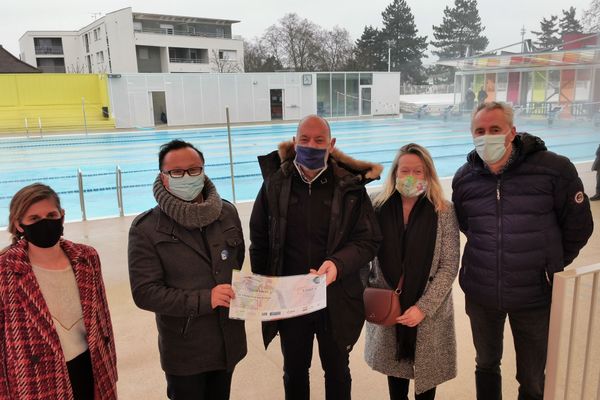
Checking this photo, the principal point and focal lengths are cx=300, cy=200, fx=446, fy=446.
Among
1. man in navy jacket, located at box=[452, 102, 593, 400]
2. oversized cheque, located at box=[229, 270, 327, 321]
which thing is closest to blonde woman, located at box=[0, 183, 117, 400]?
oversized cheque, located at box=[229, 270, 327, 321]

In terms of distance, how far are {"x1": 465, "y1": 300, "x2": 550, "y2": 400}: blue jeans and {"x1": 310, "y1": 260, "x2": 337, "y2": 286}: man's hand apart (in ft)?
2.31

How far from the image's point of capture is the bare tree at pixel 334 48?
1021 cm

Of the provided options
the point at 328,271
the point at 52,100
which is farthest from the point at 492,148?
the point at 52,100

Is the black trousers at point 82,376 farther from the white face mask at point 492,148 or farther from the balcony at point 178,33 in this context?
the balcony at point 178,33

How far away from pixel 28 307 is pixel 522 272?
1.81m

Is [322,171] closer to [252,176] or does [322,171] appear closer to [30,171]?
[252,176]

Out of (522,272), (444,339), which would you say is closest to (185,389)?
(444,339)

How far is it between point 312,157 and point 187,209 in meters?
0.56

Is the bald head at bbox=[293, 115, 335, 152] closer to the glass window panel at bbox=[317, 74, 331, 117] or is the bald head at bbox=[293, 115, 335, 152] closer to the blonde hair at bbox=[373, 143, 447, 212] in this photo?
the blonde hair at bbox=[373, 143, 447, 212]

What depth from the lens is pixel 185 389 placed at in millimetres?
1708

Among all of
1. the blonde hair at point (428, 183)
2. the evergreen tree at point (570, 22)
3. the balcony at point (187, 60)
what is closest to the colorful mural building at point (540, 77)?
the evergreen tree at point (570, 22)

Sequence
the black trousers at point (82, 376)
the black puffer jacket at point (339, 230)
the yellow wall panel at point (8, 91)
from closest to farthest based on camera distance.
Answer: the black trousers at point (82, 376)
the black puffer jacket at point (339, 230)
the yellow wall panel at point (8, 91)

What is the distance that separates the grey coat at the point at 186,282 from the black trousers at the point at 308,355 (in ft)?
0.86

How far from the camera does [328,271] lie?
1703 millimetres
